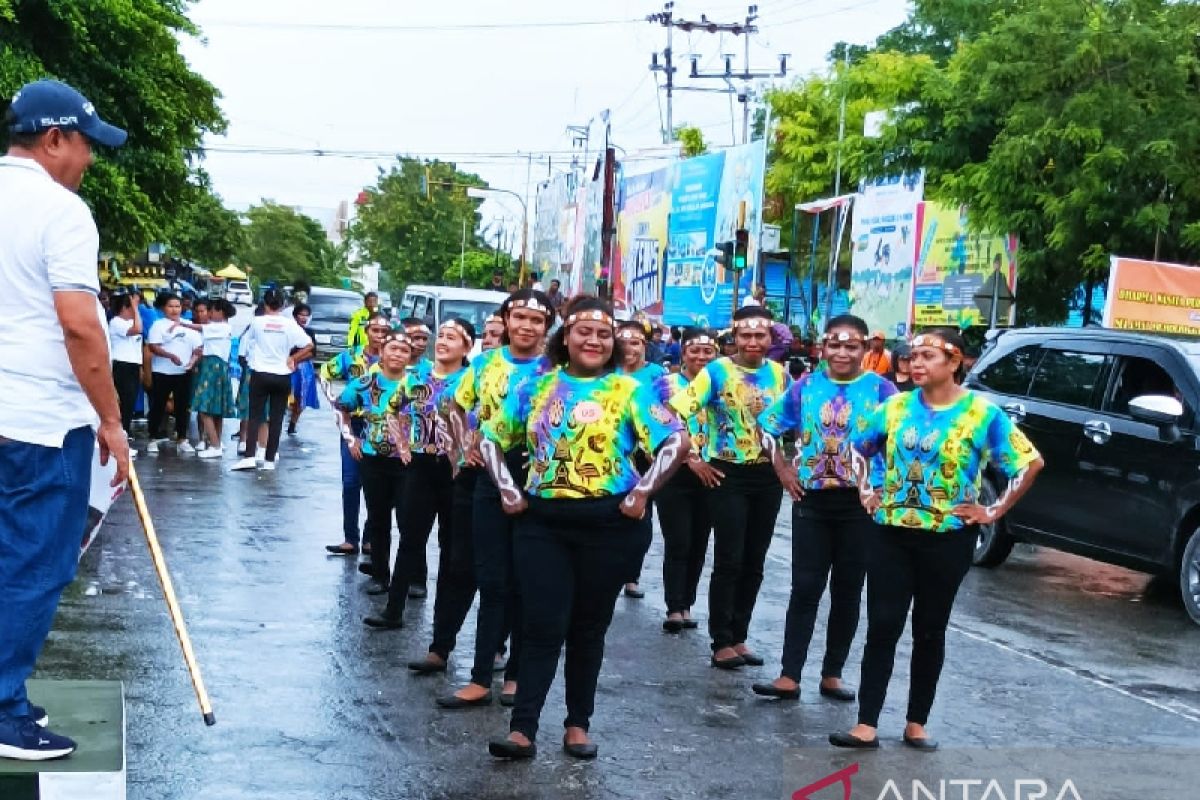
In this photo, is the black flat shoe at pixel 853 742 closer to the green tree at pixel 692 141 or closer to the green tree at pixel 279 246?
the green tree at pixel 692 141

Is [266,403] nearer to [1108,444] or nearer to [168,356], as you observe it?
[168,356]

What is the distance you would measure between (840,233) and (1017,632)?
2095 cm

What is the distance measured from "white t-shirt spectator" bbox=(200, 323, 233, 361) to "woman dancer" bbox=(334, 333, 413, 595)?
29.7ft

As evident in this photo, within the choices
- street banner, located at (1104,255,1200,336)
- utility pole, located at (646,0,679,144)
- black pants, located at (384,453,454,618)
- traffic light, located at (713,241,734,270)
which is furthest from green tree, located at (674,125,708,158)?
black pants, located at (384,453,454,618)

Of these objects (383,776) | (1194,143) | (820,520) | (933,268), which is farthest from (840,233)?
(383,776)

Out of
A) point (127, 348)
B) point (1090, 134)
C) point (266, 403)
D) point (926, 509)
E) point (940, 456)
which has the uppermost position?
point (1090, 134)

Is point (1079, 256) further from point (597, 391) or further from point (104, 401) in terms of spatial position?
point (104, 401)

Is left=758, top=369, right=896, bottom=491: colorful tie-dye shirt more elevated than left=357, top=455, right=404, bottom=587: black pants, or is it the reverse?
left=758, top=369, right=896, bottom=491: colorful tie-dye shirt

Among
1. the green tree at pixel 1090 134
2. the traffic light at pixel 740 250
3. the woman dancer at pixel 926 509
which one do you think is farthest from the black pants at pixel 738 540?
the traffic light at pixel 740 250

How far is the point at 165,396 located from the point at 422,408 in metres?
10.6

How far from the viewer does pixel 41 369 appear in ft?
16.4

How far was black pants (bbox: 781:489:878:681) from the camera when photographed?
8.47m

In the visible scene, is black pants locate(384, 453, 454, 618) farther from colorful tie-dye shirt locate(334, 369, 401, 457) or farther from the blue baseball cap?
the blue baseball cap

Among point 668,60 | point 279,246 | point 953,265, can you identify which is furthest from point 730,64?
point 279,246
